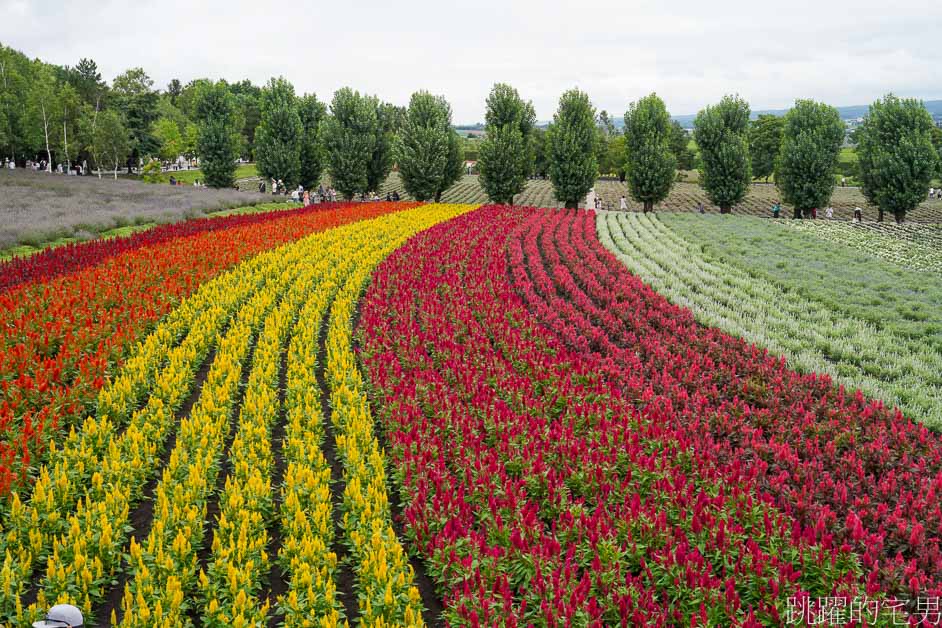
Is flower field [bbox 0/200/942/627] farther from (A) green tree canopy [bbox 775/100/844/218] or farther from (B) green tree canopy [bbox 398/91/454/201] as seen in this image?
(A) green tree canopy [bbox 775/100/844/218]

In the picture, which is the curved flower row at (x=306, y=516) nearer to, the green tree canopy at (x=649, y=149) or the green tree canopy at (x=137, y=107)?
the green tree canopy at (x=649, y=149)

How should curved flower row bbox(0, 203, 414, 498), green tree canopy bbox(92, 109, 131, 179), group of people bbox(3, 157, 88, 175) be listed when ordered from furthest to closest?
group of people bbox(3, 157, 88, 175), green tree canopy bbox(92, 109, 131, 179), curved flower row bbox(0, 203, 414, 498)

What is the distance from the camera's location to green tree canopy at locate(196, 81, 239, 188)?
47.2 metres

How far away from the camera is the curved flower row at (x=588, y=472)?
15.4ft

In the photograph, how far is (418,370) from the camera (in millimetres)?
9594

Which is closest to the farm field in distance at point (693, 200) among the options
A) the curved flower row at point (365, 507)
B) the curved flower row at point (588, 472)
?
the curved flower row at point (588, 472)

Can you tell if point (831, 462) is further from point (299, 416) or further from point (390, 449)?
point (299, 416)

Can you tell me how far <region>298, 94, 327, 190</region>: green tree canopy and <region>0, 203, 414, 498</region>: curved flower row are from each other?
29304 mm

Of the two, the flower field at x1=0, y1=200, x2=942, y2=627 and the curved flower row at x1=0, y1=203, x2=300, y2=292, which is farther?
the curved flower row at x1=0, y1=203, x2=300, y2=292

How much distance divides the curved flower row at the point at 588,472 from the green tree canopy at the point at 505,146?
33468mm

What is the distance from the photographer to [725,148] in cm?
4469

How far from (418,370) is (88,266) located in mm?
9922

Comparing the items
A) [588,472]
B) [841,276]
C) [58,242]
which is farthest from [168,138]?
[588,472]

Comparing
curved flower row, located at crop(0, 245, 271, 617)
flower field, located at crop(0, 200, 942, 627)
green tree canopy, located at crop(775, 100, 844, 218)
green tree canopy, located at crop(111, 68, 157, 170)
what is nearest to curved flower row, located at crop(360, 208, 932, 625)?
flower field, located at crop(0, 200, 942, 627)
